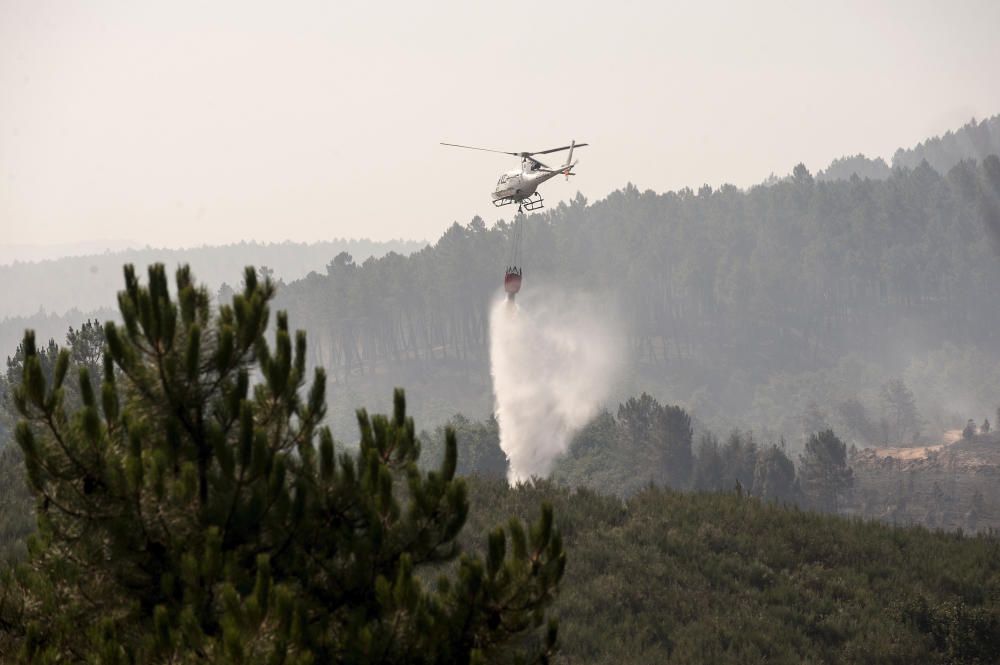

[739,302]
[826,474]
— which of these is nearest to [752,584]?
[826,474]

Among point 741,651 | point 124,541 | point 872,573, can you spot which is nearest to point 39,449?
point 124,541

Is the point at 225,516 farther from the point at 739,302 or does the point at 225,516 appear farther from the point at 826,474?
the point at 739,302

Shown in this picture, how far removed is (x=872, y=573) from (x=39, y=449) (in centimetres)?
2285

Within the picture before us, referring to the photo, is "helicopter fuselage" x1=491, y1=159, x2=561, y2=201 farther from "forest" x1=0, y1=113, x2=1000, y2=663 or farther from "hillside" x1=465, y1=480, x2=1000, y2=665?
"hillside" x1=465, y1=480, x2=1000, y2=665

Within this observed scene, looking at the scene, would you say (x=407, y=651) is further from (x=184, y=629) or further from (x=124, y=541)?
(x=124, y=541)

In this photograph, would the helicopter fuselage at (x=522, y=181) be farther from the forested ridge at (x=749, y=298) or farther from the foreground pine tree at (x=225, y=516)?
the forested ridge at (x=749, y=298)

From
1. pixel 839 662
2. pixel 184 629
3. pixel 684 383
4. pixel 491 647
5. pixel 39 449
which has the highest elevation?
pixel 39 449

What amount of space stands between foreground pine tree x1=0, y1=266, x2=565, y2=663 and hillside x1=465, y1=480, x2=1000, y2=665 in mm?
11967

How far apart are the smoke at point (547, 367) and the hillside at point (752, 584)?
60.2 meters

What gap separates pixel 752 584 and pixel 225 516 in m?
19.2

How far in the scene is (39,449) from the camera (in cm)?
920

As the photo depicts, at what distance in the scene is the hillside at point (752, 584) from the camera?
71.9 feet

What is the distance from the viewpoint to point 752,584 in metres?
25.4

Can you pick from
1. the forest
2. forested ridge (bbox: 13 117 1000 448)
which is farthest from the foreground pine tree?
forested ridge (bbox: 13 117 1000 448)
